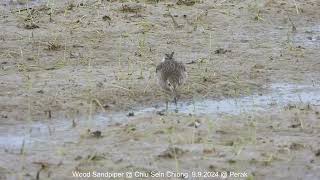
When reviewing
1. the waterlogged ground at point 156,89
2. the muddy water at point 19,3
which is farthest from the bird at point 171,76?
the muddy water at point 19,3

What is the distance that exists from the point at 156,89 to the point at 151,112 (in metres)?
0.95

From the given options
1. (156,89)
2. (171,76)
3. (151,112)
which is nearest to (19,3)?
(156,89)

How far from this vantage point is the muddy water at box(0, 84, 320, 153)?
293 inches

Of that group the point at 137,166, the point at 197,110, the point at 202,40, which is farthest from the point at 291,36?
the point at 137,166

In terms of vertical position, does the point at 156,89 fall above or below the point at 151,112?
below

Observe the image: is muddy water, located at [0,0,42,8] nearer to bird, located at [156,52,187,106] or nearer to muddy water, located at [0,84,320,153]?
bird, located at [156,52,187,106]

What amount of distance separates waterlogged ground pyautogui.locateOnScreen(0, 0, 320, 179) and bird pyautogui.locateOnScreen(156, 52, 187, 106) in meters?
0.17

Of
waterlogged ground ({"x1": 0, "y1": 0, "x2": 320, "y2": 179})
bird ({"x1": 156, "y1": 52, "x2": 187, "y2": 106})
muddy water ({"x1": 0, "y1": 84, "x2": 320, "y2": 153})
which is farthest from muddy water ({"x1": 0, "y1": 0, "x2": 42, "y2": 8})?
muddy water ({"x1": 0, "y1": 84, "x2": 320, "y2": 153})

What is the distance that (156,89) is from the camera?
9.20m

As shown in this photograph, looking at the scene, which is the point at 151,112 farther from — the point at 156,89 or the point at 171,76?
the point at 156,89

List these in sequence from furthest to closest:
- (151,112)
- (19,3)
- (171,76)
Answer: (19,3), (171,76), (151,112)

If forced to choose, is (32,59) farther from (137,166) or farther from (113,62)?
(137,166)

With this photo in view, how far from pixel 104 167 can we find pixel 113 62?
375 centimetres

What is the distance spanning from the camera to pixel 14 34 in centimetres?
1159
